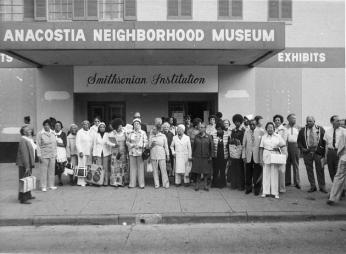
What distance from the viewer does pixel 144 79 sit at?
47.9 feet

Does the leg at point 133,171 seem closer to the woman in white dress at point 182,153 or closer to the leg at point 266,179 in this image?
the woman in white dress at point 182,153

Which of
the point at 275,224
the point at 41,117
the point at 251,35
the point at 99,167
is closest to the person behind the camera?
the point at 275,224

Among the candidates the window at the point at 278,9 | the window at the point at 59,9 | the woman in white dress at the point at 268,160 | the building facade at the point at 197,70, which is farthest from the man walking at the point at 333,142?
the window at the point at 59,9

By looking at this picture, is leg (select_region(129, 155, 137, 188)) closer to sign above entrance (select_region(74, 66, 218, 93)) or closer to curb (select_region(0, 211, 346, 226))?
curb (select_region(0, 211, 346, 226))

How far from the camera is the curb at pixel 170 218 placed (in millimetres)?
7270

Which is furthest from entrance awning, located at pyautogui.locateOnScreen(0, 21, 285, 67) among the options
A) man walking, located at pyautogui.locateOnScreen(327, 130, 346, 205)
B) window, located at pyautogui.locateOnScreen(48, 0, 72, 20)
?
man walking, located at pyautogui.locateOnScreen(327, 130, 346, 205)

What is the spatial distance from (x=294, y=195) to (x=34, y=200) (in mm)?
5944

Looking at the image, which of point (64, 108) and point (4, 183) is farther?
point (64, 108)

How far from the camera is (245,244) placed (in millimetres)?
5957

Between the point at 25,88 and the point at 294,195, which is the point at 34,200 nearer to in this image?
the point at 294,195

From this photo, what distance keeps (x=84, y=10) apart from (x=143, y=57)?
351cm

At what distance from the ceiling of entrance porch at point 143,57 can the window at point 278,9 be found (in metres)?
2.21

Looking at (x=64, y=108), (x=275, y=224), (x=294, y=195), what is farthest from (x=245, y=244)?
(x=64, y=108)

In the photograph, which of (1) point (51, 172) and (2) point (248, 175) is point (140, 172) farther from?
(2) point (248, 175)
